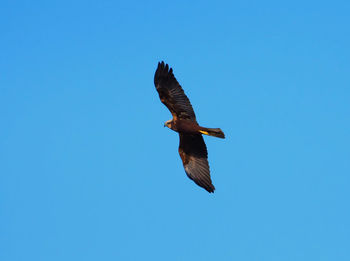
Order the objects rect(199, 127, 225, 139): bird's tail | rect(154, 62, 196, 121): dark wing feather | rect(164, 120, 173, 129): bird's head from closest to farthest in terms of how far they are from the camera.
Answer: rect(199, 127, 225, 139): bird's tail < rect(154, 62, 196, 121): dark wing feather < rect(164, 120, 173, 129): bird's head

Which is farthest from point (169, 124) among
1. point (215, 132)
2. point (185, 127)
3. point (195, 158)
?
Result: point (215, 132)

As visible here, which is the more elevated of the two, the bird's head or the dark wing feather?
the dark wing feather

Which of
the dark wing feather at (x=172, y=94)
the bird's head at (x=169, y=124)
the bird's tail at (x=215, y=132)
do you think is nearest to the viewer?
the bird's tail at (x=215, y=132)

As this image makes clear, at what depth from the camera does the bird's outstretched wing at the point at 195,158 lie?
18828mm

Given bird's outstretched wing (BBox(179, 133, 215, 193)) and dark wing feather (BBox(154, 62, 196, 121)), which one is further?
bird's outstretched wing (BBox(179, 133, 215, 193))

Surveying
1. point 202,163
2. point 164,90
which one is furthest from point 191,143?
point 164,90

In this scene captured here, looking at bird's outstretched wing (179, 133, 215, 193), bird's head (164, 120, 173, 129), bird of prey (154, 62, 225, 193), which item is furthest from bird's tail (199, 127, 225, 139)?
bird's head (164, 120, 173, 129)

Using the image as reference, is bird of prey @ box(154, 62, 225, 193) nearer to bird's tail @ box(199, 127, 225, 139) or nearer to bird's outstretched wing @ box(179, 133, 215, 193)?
bird's outstretched wing @ box(179, 133, 215, 193)

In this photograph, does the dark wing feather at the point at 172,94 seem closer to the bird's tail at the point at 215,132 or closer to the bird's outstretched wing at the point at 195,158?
the bird's outstretched wing at the point at 195,158

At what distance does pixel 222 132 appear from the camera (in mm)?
17203

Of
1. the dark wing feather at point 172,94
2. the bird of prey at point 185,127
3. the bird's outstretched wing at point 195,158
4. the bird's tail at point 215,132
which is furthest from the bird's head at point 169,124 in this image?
the bird's tail at point 215,132

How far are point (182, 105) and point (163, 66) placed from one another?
4.75 ft

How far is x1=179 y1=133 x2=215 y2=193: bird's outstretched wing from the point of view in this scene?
18.8 m

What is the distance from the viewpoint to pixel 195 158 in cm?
1919
